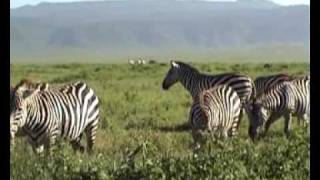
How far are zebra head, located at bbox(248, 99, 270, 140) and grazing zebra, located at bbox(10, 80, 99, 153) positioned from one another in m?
2.02

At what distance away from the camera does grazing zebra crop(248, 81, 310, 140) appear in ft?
29.2

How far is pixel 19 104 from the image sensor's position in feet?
19.7

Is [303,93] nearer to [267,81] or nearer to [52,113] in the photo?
[267,81]

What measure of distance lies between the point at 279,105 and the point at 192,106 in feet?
6.44

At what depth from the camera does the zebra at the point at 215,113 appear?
749 centimetres

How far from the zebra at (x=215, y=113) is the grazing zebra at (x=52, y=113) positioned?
111 cm

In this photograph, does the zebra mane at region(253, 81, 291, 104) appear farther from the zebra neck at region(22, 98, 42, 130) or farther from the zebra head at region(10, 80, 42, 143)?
the zebra head at region(10, 80, 42, 143)

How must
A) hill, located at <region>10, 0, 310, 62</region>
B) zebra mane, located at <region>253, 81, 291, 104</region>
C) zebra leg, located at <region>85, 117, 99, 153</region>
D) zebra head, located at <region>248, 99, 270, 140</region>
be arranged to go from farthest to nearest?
hill, located at <region>10, 0, 310, 62</region> → zebra mane, located at <region>253, 81, 291, 104</region> → zebra head, located at <region>248, 99, 270, 140</region> → zebra leg, located at <region>85, 117, 99, 153</region>

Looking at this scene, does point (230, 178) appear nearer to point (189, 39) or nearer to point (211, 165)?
point (211, 165)

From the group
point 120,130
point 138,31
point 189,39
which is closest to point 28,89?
point 120,130

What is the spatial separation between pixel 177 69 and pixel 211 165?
22.8ft
